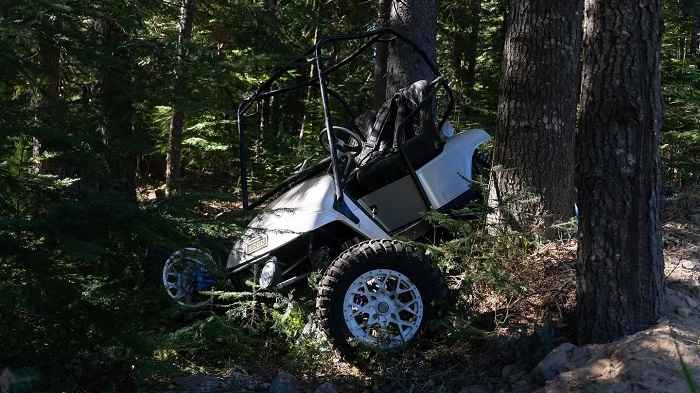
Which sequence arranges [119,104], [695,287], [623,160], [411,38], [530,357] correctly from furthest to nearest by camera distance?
1. [411,38]
2. [119,104]
3. [695,287]
4. [530,357]
5. [623,160]

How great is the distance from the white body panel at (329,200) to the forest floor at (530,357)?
1046 millimetres

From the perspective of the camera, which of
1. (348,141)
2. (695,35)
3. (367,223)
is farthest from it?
(695,35)

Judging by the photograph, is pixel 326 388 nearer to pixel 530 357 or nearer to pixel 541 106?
pixel 530 357

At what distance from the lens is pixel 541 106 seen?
6406mm

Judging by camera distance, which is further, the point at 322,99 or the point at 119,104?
the point at 119,104

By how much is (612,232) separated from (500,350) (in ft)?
4.24

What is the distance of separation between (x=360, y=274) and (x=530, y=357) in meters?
1.55

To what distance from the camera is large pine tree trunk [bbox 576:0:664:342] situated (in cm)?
443

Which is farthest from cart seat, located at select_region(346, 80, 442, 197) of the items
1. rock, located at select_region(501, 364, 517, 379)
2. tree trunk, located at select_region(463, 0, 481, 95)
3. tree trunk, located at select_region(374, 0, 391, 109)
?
tree trunk, located at select_region(463, 0, 481, 95)

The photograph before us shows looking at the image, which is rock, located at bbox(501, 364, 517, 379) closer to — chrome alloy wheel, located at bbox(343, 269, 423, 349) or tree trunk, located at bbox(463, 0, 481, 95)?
chrome alloy wheel, located at bbox(343, 269, 423, 349)

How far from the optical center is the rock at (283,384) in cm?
538

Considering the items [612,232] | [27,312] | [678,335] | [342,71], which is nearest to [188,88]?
[27,312]

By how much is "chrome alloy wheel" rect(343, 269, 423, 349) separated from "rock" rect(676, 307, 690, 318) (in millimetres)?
1893

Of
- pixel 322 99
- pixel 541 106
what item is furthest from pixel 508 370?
pixel 322 99
